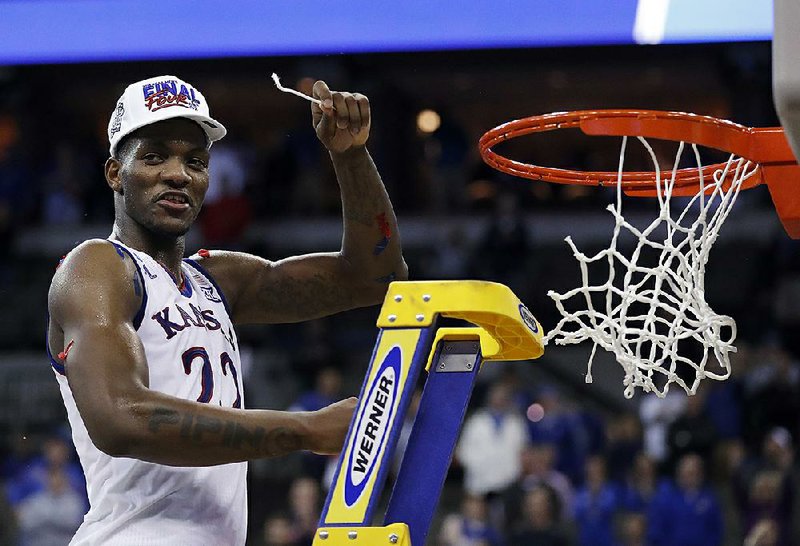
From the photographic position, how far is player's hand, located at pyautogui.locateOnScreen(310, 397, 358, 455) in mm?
2949

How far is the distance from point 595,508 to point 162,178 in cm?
682

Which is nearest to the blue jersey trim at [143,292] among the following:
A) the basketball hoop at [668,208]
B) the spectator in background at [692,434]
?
the basketball hoop at [668,208]

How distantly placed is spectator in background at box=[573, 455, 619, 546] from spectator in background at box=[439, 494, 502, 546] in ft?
2.19

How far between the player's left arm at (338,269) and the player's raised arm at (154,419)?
3.33ft

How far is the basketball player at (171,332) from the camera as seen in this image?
3.00 m

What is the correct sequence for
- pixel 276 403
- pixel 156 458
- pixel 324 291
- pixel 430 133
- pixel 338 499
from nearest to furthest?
pixel 338 499
pixel 156 458
pixel 324 291
pixel 276 403
pixel 430 133

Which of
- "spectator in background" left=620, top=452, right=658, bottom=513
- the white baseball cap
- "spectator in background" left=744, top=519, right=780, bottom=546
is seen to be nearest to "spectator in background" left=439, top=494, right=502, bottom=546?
"spectator in background" left=620, top=452, right=658, bottom=513

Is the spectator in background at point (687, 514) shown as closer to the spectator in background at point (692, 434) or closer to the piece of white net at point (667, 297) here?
the spectator in background at point (692, 434)

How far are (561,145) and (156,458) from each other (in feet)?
41.6

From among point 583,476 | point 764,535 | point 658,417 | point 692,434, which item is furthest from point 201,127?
point 658,417

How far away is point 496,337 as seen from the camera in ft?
9.88

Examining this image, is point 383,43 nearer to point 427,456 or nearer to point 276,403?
point 427,456

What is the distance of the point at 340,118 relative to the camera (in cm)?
375

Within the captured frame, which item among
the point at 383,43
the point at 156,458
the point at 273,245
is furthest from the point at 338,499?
the point at 273,245
